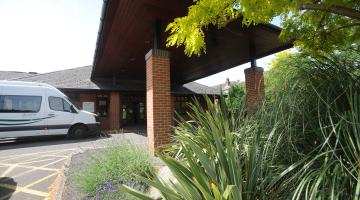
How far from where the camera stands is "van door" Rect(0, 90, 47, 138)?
358 inches

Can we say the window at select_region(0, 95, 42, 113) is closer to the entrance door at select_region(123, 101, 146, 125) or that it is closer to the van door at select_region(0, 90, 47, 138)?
the van door at select_region(0, 90, 47, 138)

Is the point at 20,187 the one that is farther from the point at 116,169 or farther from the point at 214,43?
the point at 214,43

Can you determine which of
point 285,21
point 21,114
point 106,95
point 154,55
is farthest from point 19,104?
point 285,21

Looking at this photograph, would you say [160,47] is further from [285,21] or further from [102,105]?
[102,105]

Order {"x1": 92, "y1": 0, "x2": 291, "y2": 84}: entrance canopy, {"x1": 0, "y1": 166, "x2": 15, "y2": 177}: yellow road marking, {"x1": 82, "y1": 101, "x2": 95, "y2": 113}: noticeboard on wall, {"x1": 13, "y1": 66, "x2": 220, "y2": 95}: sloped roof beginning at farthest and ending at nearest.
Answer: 1. {"x1": 82, "y1": 101, "x2": 95, "y2": 113}: noticeboard on wall
2. {"x1": 13, "y1": 66, "x2": 220, "y2": 95}: sloped roof
3. {"x1": 92, "y1": 0, "x2": 291, "y2": 84}: entrance canopy
4. {"x1": 0, "y1": 166, "x2": 15, "y2": 177}: yellow road marking

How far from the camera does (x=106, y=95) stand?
16.1 m

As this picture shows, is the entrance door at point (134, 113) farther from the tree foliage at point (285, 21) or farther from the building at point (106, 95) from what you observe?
the tree foliage at point (285, 21)

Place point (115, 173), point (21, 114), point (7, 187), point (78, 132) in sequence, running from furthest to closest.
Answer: point (78, 132)
point (21, 114)
point (7, 187)
point (115, 173)

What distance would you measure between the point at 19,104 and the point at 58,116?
1663 millimetres

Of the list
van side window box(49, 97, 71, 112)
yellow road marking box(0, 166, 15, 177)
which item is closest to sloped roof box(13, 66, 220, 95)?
van side window box(49, 97, 71, 112)

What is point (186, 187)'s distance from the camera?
1.67 meters

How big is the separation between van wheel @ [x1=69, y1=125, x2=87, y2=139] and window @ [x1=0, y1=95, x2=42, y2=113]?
6.07 feet

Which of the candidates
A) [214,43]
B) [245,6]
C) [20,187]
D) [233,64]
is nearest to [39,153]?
[20,187]

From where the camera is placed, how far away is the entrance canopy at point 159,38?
529 cm
